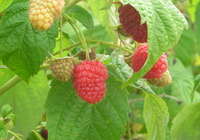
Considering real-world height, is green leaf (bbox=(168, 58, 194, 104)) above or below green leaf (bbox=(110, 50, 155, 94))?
below

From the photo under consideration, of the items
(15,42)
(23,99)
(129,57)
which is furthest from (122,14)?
(23,99)

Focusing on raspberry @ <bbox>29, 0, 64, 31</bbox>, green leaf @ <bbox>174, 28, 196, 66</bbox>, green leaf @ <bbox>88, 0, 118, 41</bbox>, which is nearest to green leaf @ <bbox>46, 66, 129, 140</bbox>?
green leaf @ <bbox>88, 0, 118, 41</bbox>

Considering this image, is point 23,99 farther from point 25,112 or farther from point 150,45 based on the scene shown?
point 150,45

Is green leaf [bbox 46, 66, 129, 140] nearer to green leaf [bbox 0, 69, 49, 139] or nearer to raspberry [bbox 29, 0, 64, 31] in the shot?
green leaf [bbox 0, 69, 49, 139]

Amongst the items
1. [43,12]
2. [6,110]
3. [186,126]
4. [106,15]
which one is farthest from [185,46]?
[43,12]

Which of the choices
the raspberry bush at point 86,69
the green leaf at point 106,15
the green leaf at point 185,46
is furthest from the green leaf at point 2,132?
the green leaf at point 185,46

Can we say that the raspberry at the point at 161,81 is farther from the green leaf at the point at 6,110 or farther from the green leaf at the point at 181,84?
the green leaf at the point at 181,84

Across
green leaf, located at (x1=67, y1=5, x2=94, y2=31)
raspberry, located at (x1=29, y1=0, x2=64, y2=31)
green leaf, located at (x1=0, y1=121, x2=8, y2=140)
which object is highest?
raspberry, located at (x1=29, y1=0, x2=64, y2=31)
